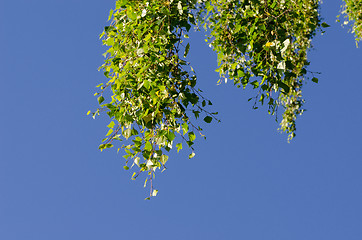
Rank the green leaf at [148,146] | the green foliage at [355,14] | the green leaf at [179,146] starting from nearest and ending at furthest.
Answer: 1. the green leaf at [148,146]
2. the green leaf at [179,146]
3. the green foliage at [355,14]

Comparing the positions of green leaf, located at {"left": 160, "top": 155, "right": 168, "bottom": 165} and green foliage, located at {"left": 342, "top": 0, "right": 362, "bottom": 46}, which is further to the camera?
green foliage, located at {"left": 342, "top": 0, "right": 362, "bottom": 46}

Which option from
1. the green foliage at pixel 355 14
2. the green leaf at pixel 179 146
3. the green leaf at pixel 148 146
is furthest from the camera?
the green foliage at pixel 355 14

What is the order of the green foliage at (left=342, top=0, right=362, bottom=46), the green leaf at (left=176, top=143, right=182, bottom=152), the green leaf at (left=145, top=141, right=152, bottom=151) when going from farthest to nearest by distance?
the green foliage at (left=342, top=0, right=362, bottom=46) < the green leaf at (left=176, top=143, right=182, bottom=152) < the green leaf at (left=145, top=141, right=152, bottom=151)

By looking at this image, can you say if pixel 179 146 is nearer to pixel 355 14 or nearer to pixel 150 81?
pixel 150 81

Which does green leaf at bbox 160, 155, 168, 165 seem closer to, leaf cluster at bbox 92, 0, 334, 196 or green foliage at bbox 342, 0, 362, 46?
leaf cluster at bbox 92, 0, 334, 196

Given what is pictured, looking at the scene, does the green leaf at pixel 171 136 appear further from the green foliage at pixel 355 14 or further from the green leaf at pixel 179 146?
the green foliage at pixel 355 14

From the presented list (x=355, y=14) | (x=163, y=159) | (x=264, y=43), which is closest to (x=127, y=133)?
(x=163, y=159)

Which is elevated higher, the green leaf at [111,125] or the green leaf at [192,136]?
the green leaf at [111,125]

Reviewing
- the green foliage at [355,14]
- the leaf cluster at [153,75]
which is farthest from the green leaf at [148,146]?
the green foliage at [355,14]

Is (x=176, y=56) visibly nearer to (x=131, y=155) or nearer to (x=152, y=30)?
(x=152, y=30)

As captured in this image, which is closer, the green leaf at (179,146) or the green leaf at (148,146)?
the green leaf at (148,146)

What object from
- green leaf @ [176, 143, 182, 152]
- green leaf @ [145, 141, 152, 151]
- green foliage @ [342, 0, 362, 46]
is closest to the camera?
green leaf @ [145, 141, 152, 151]

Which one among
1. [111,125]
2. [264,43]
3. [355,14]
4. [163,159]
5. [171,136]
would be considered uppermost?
[355,14]

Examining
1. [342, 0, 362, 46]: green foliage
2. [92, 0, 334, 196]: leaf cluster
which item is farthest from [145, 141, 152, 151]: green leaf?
[342, 0, 362, 46]: green foliage
